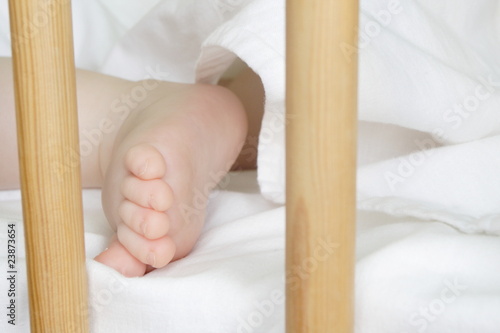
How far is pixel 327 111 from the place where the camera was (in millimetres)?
374

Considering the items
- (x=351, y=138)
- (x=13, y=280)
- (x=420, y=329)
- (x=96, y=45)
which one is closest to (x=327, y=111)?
(x=351, y=138)

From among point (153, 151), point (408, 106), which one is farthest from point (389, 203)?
point (153, 151)

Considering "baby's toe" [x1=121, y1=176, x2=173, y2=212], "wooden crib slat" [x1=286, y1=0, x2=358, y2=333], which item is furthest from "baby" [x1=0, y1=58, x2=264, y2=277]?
"wooden crib slat" [x1=286, y1=0, x2=358, y2=333]

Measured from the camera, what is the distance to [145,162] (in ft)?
1.75

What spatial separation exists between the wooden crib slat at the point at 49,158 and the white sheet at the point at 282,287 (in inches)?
1.7

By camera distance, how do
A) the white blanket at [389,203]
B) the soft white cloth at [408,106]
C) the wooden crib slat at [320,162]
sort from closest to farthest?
the wooden crib slat at [320,162] → the white blanket at [389,203] → the soft white cloth at [408,106]

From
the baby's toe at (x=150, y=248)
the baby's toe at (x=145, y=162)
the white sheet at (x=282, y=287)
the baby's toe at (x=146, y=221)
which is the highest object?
the baby's toe at (x=145, y=162)

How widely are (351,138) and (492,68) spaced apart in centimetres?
40

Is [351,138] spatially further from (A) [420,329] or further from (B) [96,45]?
(B) [96,45]

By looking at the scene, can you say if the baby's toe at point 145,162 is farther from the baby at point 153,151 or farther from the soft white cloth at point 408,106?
the soft white cloth at point 408,106

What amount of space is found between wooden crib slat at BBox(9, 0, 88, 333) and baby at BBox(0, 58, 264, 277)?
7 centimetres

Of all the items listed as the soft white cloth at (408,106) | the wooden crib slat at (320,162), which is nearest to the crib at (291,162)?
the wooden crib slat at (320,162)

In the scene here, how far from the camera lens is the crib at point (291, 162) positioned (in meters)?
0.37

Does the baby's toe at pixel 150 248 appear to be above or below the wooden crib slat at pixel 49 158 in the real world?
below
